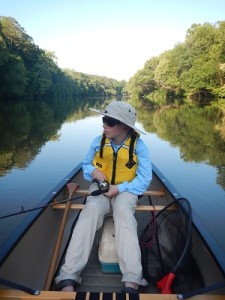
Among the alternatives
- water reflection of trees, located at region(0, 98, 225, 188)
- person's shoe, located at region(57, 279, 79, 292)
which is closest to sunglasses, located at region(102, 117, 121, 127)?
person's shoe, located at region(57, 279, 79, 292)

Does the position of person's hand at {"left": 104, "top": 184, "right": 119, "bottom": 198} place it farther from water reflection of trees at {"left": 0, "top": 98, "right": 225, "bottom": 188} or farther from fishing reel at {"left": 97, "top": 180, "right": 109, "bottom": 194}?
water reflection of trees at {"left": 0, "top": 98, "right": 225, "bottom": 188}

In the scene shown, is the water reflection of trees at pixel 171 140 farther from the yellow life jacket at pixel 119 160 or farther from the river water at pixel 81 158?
the yellow life jacket at pixel 119 160

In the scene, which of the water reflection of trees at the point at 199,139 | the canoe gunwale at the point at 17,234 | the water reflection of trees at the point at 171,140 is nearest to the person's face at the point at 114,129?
the canoe gunwale at the point at 17,234

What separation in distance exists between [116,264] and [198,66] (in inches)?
1668

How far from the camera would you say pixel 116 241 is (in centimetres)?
269

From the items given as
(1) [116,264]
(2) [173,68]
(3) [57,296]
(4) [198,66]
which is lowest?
(1) [116,264]

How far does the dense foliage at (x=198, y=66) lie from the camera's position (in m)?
38.9

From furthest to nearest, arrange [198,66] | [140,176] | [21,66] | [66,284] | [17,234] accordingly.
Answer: [198,66], [21,66], [140,176], [17,234], [66,284]

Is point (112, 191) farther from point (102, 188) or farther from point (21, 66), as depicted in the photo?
point (21, 66)

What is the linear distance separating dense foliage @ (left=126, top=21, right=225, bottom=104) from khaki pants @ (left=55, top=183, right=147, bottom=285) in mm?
35987

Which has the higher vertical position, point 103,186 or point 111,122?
point 111,122

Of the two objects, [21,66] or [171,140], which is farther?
[21,66]

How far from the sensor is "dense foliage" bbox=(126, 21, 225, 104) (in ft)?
128

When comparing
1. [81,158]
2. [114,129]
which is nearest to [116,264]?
[114,129]
